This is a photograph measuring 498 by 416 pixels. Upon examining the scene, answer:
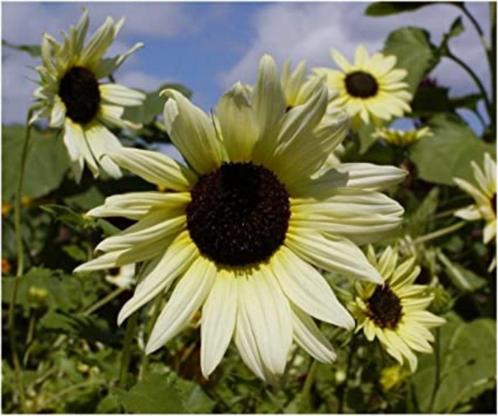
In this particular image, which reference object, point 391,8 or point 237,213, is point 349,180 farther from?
point 391,8

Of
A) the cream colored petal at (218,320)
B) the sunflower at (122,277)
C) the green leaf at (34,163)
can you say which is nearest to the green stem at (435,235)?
the sunflower at (122,277)

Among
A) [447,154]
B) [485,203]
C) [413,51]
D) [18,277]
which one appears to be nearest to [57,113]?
[18,277]

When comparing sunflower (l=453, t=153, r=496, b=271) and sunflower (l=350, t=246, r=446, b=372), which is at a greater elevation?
sunflower (l=453, t=153, r=496, b=271)

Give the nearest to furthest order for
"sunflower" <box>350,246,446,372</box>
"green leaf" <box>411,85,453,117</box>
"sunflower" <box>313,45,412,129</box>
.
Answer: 1. "sunflower" <box>350,246,446,372</box>
2. "sunflower" <box>313,45,412,129</box>
3. "green leaf" <box>411,85,453,117</box>

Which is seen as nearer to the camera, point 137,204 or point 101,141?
point 137,204

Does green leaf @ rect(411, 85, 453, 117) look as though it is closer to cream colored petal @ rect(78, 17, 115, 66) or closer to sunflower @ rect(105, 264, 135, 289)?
sunflower @ rect(105, 264, 135, 289)

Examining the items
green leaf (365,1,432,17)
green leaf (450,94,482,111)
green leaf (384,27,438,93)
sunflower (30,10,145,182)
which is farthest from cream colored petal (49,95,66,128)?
green leaf (450,94,482,111)
